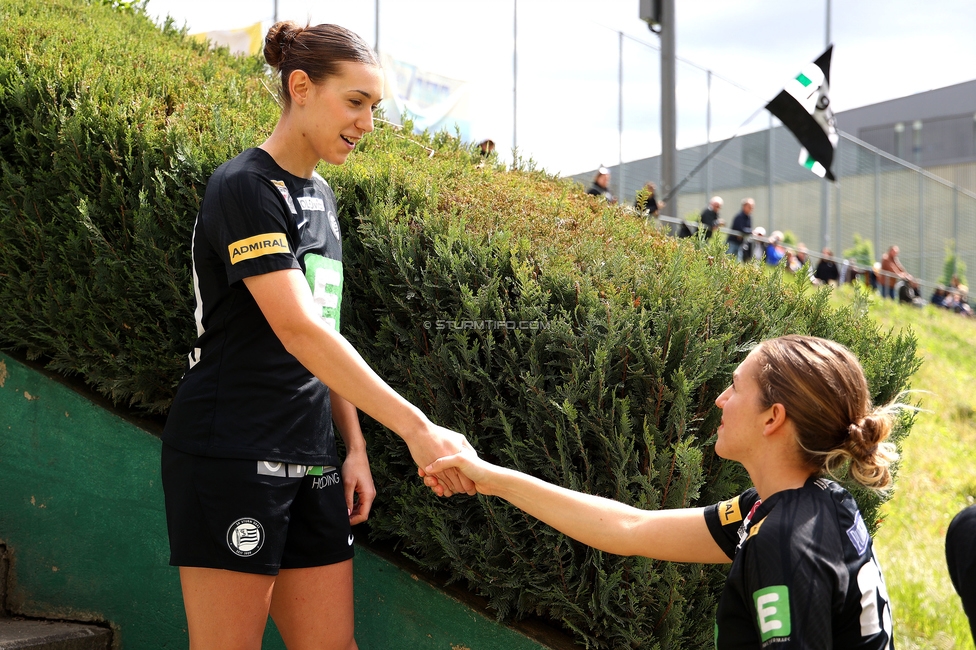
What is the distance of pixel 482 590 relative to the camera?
288 centimetres

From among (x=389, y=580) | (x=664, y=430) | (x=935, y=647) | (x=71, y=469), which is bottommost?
(x=935, y=647)

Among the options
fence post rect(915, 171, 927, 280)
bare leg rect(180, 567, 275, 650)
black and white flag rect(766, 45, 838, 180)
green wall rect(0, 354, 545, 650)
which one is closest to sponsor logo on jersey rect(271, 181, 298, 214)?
bare leg rect(180, 567, 275, 650)

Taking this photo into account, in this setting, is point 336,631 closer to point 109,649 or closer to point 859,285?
point 109,649

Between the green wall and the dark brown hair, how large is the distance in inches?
64.9

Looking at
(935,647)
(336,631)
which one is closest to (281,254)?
(336,631)

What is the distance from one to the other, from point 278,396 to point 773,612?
1.23m

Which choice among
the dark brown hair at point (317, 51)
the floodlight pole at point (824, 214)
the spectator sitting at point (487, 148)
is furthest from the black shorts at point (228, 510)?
the floodlight pole at point (824, 214)

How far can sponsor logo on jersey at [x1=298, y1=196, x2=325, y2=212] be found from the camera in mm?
2279

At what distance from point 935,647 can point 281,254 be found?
398 cm

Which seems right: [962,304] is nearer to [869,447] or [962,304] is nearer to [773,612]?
[869,447]

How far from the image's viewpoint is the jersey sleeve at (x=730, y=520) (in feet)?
6.97

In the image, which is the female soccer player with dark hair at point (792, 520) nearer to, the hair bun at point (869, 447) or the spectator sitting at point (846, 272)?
the hair bun at point (869, 447)

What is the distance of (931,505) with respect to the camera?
684cm
